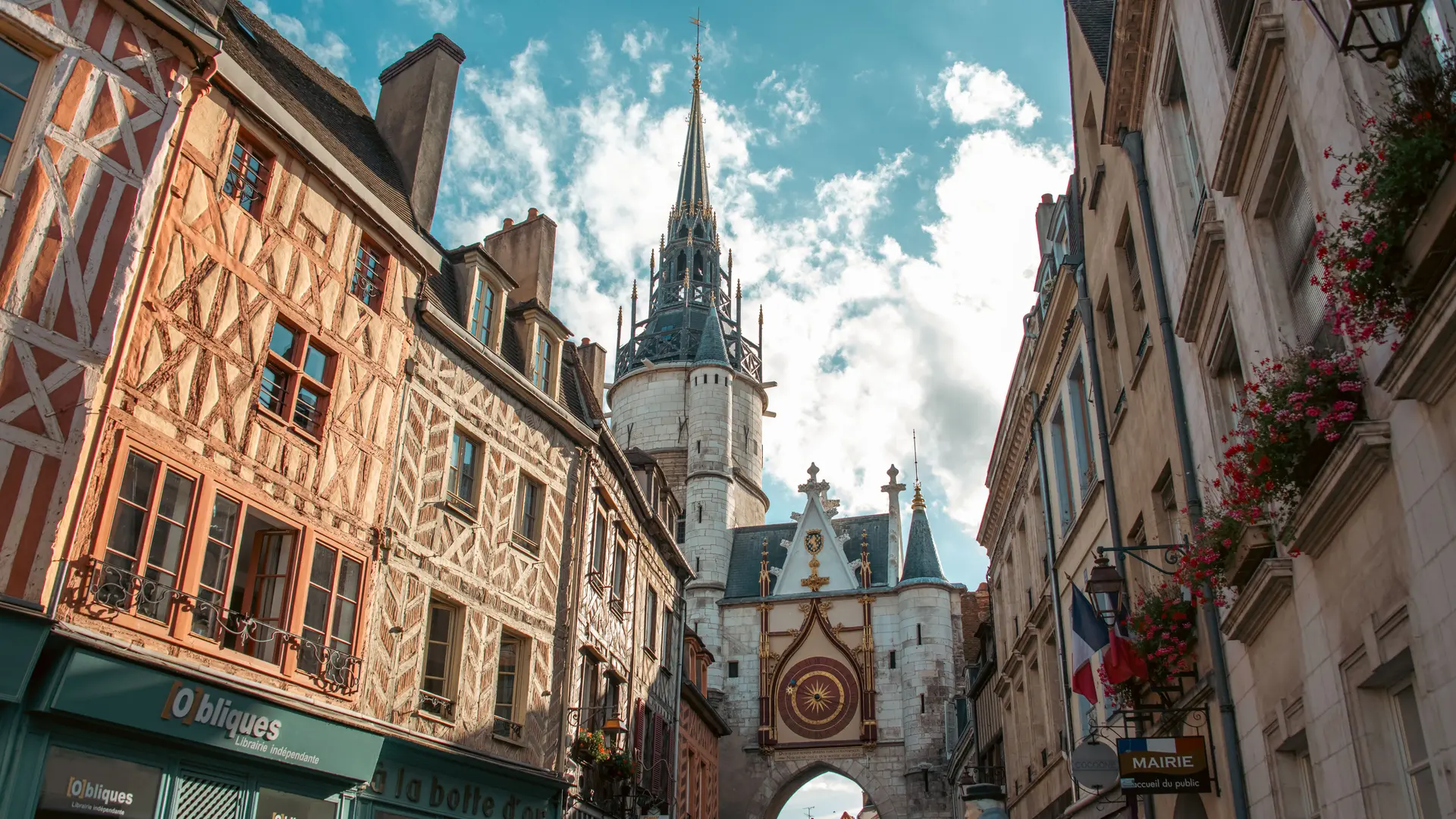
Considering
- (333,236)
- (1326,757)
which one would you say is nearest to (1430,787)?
(1326,757)

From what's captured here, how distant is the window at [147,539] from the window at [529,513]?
5295 mm

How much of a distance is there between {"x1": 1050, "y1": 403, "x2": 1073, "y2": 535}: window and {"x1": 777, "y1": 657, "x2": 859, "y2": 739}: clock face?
85.7 ft

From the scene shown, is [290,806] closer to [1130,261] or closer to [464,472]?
[464,472]

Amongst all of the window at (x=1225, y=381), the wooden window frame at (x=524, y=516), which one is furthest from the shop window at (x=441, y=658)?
the window at (x=1225, y=381)

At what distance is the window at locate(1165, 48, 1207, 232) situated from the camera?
9133mm

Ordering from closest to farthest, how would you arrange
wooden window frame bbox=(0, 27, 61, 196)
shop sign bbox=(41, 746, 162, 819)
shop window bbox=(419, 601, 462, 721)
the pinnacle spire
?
shop sign bbox=(41, 746, 162, 819)
wooden window frame bbox=(0, 27, 61, 196)
shop window bbox=(419, 601, 462, 721)
the pinnacle spire

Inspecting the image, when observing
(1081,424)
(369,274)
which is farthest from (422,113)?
(1081,424)

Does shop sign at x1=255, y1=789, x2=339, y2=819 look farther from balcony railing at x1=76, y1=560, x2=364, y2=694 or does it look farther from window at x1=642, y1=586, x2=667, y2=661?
window at x1=642, y1=586, x2=667, y2=661

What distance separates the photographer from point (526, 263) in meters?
16.2

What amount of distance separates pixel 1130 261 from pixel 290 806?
9.15 m

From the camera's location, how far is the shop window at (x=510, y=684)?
13344mm

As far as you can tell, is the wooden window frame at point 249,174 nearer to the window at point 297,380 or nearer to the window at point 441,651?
the window at point 297,380

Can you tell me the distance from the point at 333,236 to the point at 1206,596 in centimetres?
848

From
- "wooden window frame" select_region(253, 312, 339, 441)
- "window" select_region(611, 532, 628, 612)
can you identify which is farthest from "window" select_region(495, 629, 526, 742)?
"wooden window frame" select_region(253, 312, 339, 441)
